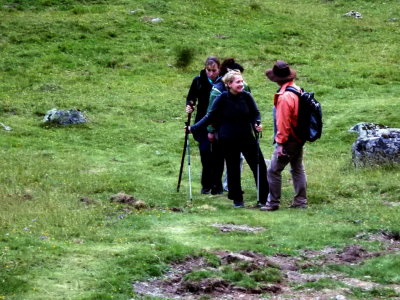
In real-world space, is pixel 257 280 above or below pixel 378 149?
below

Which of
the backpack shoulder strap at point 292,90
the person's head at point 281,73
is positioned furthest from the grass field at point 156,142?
the person's head at point 281,73

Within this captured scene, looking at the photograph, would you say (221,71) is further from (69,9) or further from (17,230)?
(69,9)

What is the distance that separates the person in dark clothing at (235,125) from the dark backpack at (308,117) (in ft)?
3.37

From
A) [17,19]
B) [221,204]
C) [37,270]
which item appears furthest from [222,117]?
[17,19]

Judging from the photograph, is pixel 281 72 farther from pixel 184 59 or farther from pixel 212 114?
pixel 184 59

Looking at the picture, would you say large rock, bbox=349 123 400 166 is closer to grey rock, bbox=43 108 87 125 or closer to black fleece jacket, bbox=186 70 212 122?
black fleece jacket, bbox=186 70 212 122

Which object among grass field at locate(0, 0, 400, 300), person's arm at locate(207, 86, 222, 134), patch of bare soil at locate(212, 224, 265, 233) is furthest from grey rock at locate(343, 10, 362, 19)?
patch of bare soil at locate(212, 224, 265, 233)

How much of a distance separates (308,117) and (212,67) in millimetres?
2966

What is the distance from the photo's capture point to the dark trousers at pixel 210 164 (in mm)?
16297

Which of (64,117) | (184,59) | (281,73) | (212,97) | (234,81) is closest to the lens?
(281,73)

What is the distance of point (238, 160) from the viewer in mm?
14859

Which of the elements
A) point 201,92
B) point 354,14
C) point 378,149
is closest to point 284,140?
point 201,92

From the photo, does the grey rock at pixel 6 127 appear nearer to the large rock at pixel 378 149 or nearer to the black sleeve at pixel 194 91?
the black sleeve at pixel 194 91

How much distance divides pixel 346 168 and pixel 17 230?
353 inches
